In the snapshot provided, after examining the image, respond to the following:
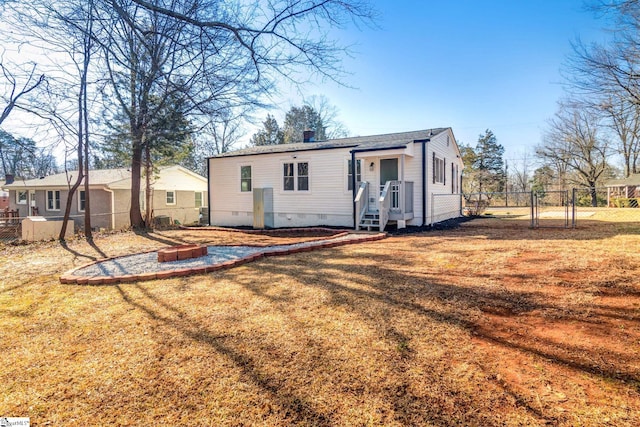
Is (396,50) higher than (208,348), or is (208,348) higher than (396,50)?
(396,50)

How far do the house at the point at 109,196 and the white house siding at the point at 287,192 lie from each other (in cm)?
416

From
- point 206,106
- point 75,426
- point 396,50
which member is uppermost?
point 396,50

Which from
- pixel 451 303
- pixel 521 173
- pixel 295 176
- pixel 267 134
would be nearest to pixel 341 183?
pixel 295 176

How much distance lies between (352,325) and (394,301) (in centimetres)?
85

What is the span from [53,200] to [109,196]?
4.88 m

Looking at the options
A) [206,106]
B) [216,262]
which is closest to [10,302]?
[216,262]

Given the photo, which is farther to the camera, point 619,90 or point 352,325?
point 619,90

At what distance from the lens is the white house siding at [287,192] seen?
40.2 feet

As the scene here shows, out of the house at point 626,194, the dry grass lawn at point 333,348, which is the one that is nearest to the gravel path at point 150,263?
the dry grass lawn at point 333,348

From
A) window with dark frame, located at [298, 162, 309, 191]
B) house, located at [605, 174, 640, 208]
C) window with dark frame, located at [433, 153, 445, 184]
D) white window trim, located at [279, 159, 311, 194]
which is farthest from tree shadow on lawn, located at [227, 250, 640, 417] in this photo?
house, located at [605, 174, 640, 208]

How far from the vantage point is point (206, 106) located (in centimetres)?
937

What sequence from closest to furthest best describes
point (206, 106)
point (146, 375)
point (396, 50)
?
point (146, 375)
point (206, 106)
point (396, 50)

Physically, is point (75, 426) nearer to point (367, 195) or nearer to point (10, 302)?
point (10, 302)

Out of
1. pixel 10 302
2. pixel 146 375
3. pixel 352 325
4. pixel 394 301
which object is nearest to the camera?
pixel 146 375
